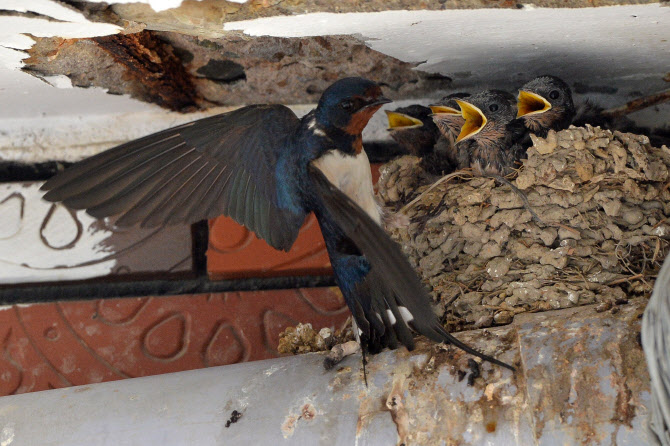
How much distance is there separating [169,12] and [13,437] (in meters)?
0.90

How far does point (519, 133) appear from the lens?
7.65 feet

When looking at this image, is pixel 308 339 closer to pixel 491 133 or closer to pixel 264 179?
pixel 264 179

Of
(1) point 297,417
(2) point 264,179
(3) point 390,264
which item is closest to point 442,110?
(2) point 264,179

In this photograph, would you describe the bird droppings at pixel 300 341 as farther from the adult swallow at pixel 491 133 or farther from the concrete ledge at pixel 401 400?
the adult swallow at pixel 491 133

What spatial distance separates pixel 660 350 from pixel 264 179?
102 cm

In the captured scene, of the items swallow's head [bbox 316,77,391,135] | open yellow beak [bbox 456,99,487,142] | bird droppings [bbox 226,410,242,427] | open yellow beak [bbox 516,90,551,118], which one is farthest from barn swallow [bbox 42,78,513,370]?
open yellow beak [bbox 516,90,551,118]

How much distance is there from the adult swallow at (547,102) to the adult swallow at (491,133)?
0.05m

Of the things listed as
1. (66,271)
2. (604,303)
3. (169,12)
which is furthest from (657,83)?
(66,271)

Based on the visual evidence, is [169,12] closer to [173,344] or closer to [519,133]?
[173,344]

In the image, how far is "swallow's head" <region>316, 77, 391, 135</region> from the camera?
178cm

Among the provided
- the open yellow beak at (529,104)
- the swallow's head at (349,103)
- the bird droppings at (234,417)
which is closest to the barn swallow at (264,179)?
the swallow's head at (349,103)

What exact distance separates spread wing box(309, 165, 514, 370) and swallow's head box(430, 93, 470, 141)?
2.07ft

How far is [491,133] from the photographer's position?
2209 mm

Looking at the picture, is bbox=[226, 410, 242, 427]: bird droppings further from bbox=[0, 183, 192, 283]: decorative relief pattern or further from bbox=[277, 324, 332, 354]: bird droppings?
bbox=[0, 183, 192, 283]: decorative relief pattern
